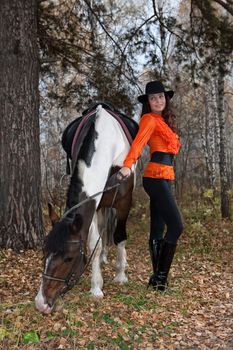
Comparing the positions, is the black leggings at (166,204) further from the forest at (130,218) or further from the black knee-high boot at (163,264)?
the forest at (130,218)

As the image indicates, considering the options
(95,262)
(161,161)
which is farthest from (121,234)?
(161,161)

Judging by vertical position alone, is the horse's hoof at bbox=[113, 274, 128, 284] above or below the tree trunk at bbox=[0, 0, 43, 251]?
below

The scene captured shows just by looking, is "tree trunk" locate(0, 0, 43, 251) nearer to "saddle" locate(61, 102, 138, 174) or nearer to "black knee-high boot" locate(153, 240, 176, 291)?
"saddle" locate(61, 102, 138, 174)

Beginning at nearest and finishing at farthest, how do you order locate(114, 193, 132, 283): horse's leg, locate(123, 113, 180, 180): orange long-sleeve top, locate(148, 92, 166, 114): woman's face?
1. locate(123, 113, 180, 180): orange long-sleeve top
2. locate(148, 92, 166, 114): woman's face
3. locate(114, 193, 132, 283): horse's leg

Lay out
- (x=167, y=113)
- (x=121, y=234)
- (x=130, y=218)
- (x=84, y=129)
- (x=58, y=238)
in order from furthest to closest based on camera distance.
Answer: (x=130, y=218) < (x=121, y=234) < (x=167, y=113) < (x=84, y=129) < (x=58, y=238)

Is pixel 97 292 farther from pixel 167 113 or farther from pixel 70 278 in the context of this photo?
pixel 167 113

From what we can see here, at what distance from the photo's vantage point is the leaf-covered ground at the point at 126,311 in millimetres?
3609

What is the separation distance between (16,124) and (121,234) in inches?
84.9

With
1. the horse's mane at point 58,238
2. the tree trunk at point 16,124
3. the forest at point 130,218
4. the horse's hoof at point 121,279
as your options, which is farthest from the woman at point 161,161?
the tree trunk at point 16,124

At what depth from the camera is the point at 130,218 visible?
11.1 metres

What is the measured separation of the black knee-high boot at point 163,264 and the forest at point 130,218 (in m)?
0.13

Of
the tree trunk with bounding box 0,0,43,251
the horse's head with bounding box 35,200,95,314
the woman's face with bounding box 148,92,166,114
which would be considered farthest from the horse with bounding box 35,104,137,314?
the tree trunk with bounding box 0,0,43,251

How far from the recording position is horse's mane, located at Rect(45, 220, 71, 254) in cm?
366

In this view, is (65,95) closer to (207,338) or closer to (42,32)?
(42,32)
